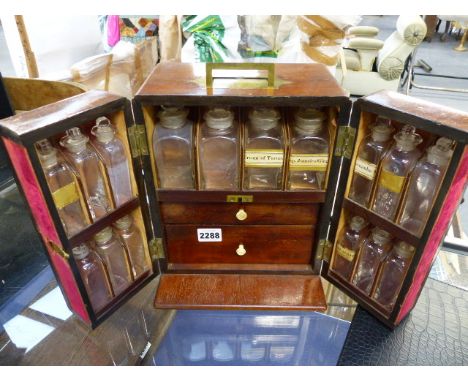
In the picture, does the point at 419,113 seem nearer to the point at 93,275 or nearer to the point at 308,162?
the point at 308,162

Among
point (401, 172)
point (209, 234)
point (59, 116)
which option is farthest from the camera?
point (209, 234)

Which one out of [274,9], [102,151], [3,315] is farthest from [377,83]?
[3,315]

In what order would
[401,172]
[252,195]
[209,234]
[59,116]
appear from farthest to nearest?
[209,234] → [252,195] → [401,172] → [59,116]

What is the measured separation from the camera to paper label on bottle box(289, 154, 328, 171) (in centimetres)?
86

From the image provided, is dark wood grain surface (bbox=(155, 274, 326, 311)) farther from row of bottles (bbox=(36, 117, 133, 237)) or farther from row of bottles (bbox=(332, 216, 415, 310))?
row of bottles (bbox=(36, 117, 133, 237))

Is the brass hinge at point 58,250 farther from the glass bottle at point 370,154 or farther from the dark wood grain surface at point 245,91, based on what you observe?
the glass bottle at point 370,154

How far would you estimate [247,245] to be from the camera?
1046 mm

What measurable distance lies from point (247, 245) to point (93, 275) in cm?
42

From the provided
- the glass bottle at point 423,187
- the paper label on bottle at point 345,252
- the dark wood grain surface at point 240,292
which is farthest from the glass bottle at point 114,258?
the glass bottle at point 423,187

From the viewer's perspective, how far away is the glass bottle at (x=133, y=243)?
942 mm

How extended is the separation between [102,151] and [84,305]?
0.38 meters

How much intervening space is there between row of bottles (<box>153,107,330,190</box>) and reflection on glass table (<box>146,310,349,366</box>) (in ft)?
1.18

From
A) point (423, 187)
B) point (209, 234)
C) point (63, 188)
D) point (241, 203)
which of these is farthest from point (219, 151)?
point (423, 187)

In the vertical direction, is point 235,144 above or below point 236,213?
above
